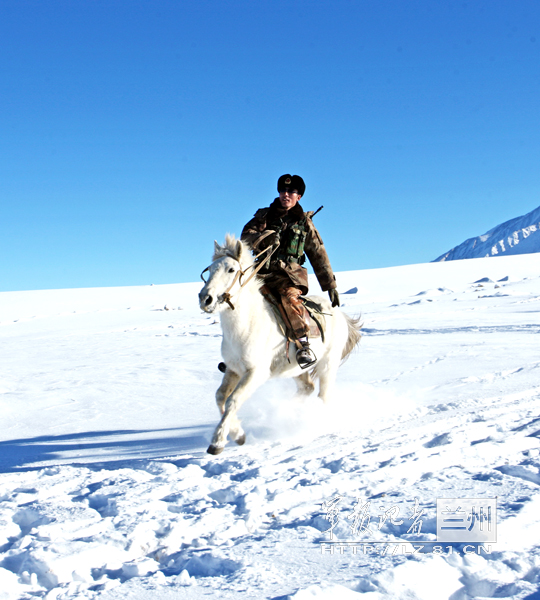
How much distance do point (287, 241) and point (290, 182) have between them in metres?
0.61

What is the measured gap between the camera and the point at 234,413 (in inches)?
159

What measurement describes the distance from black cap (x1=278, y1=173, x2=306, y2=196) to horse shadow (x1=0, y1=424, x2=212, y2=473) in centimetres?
262

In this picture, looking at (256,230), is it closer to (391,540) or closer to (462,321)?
(391,540)

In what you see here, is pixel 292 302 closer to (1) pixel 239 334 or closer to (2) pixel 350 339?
(1) pixel 239 334

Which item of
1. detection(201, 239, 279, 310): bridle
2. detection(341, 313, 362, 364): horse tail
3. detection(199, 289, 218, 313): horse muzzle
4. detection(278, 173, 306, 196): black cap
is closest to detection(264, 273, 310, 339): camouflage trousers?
detection(201, 239, 279, 310): bridle

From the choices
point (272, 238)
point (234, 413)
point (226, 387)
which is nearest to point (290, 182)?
point (272, 238)

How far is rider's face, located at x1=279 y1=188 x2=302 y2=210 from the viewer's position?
16.7 ft

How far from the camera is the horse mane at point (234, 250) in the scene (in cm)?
439

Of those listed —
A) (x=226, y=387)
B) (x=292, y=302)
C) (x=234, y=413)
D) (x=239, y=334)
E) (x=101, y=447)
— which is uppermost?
(x=292, y=302)

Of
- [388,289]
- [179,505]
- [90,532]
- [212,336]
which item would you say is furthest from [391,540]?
[388,289]

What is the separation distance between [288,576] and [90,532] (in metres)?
1.14

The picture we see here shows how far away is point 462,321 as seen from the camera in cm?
1412

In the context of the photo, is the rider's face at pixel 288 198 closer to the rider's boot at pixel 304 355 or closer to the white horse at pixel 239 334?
the white horse at pixel 239 334

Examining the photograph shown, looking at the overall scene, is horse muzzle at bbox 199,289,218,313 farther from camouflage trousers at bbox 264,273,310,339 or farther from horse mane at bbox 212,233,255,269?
camouflage trousers at bbox 264,273,310,339
